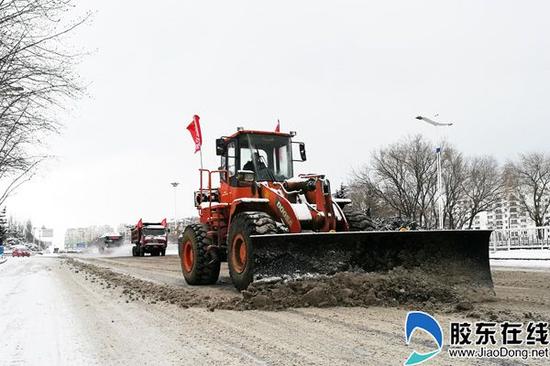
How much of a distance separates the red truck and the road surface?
28730 millimetres

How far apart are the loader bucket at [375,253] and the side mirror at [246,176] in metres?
2.49

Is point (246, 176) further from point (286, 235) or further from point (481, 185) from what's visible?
point (481, 185)

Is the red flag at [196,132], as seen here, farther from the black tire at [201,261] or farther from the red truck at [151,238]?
the red truck at [151,238]

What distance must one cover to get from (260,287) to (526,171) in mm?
65227

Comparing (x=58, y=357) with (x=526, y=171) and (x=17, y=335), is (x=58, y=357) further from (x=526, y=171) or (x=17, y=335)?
(x=526, y=171)

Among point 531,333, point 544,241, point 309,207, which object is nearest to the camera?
point 531,333

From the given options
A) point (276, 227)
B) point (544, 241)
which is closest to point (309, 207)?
point (276, 227)

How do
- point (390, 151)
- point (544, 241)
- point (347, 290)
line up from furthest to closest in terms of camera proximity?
point (390, 151) → point (544, 241) → point (347, 290)

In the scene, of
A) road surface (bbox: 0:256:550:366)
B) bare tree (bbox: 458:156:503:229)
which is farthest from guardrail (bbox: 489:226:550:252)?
bare tree (bbox: 458:156:503:229)

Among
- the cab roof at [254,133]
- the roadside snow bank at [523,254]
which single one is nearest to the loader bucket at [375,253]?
the cab roof at [254,133]

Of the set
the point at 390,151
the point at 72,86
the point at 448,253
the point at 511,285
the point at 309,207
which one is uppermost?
the point at 390,151

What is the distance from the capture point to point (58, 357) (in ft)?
15.2

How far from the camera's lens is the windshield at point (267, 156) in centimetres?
1004
